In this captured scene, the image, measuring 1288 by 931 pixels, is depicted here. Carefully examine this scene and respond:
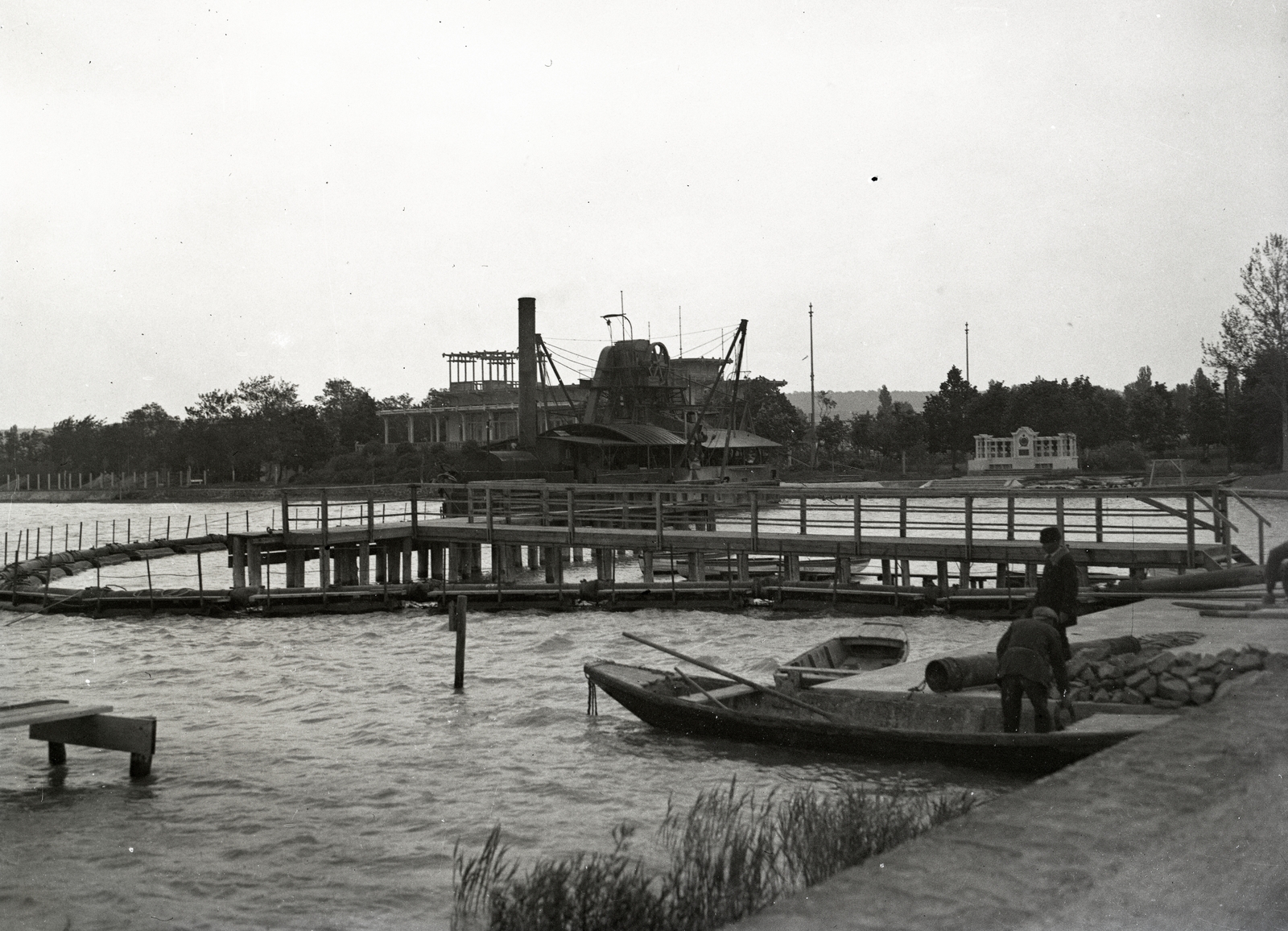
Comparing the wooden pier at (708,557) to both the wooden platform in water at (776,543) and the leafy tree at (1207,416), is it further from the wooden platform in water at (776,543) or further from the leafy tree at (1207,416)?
the leafy tree at (1207,416)

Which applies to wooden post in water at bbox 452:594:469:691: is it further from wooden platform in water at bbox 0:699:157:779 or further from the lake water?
wooden platform in water at bbox 0:699:157:779

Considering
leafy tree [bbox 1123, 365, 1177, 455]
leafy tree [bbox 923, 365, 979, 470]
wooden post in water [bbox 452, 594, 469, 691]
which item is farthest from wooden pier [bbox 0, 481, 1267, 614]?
leafy tree [bbox 923, 365, 979, 470]

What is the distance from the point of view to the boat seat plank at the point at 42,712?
48.4 ft

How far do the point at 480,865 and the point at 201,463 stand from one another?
375ft

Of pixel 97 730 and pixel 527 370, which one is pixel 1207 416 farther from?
pixel 97 730

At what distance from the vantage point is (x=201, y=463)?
4592 inches

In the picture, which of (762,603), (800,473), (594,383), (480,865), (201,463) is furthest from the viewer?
(201,463)

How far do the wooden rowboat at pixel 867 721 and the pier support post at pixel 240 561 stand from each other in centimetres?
2126

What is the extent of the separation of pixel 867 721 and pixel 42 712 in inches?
419

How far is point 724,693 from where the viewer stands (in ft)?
55.4

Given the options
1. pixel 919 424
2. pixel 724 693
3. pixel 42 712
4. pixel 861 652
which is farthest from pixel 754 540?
pixel 919 424

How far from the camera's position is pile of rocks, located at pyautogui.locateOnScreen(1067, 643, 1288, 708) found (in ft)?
39.2

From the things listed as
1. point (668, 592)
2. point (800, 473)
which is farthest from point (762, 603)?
point (800, 473)

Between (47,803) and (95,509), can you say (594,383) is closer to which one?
(47,803)
